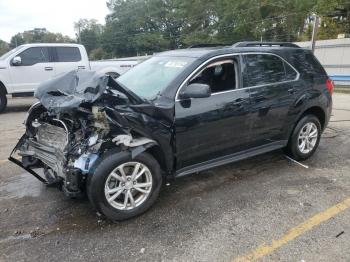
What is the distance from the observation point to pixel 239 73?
445cm

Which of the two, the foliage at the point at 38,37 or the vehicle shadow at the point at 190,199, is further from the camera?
the foliage at the point at 38,37

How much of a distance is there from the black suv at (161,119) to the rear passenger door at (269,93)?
1cm

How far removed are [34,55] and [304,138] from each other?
28.9 ft

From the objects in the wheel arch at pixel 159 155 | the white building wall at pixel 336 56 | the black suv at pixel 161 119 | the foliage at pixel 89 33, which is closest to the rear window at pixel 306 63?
the black suv at pixel 161 119

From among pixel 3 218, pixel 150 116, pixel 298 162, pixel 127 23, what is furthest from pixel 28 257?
pixel 127 23

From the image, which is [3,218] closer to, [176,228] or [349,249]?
[176,228]

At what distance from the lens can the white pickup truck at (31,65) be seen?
10484 millimetres

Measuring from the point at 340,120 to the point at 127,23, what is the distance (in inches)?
A: 2621

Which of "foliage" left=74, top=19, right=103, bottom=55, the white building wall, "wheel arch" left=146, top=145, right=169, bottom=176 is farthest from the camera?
"foliage" left=74, top=19, right=103, bottom=55

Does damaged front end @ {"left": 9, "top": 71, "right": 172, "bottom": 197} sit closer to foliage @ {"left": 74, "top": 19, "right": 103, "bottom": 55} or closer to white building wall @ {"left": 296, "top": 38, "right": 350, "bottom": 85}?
white building wall @ {"left": 296, "top": 38, "right": 350, "bottom": 85}

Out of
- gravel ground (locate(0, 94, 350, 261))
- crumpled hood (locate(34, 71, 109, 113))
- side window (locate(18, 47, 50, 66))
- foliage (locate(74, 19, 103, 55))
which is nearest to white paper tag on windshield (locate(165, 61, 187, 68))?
crumpled hood (locate(34, 71, 109, 113))

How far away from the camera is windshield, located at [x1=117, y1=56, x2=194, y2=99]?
405 cm

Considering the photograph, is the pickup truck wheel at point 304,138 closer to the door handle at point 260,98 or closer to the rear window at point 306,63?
the rear window at point 306,63

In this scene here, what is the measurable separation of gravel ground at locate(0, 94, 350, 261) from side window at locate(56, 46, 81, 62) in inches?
276
